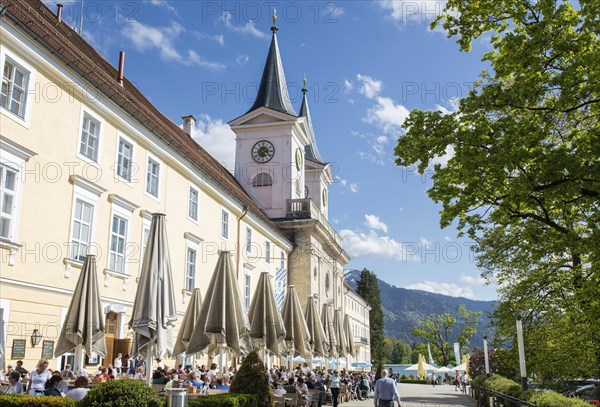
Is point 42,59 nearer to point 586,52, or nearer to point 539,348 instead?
point 586,52

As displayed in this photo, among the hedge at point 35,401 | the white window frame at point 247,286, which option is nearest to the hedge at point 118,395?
the hedge at point 35,401

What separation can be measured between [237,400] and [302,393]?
7786 mm

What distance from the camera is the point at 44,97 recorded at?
15.7 m

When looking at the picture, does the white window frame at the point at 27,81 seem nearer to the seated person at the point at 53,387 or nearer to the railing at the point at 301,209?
the seated person at the point at 53,387

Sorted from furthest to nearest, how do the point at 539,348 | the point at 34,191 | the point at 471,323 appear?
the point at 471,323
the point at 539,348
the point at 34,191

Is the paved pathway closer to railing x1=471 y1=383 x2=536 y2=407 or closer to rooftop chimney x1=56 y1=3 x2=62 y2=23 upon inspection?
railing x1=471 y1=383 x2=536 y2=407

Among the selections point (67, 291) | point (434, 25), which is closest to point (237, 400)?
point (67, 291)

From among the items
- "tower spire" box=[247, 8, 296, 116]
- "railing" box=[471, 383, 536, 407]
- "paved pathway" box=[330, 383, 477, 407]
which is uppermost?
"tower spire" box=[247, 8, 296, 116]

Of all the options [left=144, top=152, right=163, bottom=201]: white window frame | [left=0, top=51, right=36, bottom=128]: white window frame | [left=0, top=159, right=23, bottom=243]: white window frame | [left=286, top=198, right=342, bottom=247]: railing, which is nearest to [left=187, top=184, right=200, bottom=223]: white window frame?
[left=144, top=152, right=163, bottom=201]: white window frame

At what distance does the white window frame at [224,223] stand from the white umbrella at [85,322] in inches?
612

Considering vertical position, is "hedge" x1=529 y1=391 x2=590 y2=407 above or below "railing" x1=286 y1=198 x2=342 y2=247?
below

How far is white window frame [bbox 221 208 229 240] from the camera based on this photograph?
29.3 m

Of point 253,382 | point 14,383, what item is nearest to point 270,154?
point 253,382

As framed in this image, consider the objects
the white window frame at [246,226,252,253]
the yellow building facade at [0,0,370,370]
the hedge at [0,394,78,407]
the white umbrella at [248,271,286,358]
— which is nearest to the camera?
the hedge at [0,394,78,407]
